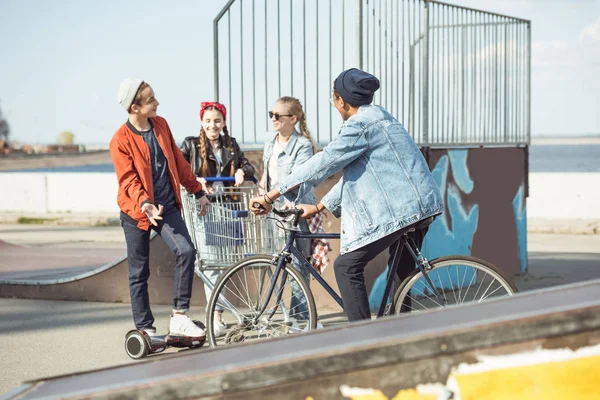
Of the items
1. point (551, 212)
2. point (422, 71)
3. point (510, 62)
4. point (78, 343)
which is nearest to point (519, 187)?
point (510, 62)

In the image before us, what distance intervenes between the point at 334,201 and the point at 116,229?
15.1 meters

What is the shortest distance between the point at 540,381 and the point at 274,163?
4320 millimetres

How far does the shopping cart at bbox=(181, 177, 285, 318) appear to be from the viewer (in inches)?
228

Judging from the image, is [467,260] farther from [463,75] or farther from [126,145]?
[463,75]

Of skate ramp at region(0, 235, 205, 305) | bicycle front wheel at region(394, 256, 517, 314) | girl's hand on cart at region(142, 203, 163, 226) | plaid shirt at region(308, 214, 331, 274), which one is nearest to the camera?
bicycle front wheel at region(394, 256, 517, 314)

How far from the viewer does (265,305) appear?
5.28 metres

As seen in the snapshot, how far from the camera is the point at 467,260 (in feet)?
15.7

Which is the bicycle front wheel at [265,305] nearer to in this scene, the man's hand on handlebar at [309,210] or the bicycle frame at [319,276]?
the bicycle frame at [319,276]

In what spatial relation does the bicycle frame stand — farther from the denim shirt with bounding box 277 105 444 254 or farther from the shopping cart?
the shopping cart

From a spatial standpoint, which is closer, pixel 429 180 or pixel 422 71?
pixel 429 180

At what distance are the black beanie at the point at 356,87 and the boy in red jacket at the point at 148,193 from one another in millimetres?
1557

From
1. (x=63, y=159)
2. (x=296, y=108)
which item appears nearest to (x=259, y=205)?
(x=296, y=108)

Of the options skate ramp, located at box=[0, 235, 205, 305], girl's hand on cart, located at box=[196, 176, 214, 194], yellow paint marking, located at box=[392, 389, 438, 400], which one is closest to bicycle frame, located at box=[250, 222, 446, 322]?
girl's hand on cart, located at box=[196, 176, 214, 194]

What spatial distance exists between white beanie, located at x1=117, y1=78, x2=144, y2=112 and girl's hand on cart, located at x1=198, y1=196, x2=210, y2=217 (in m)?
0.76
